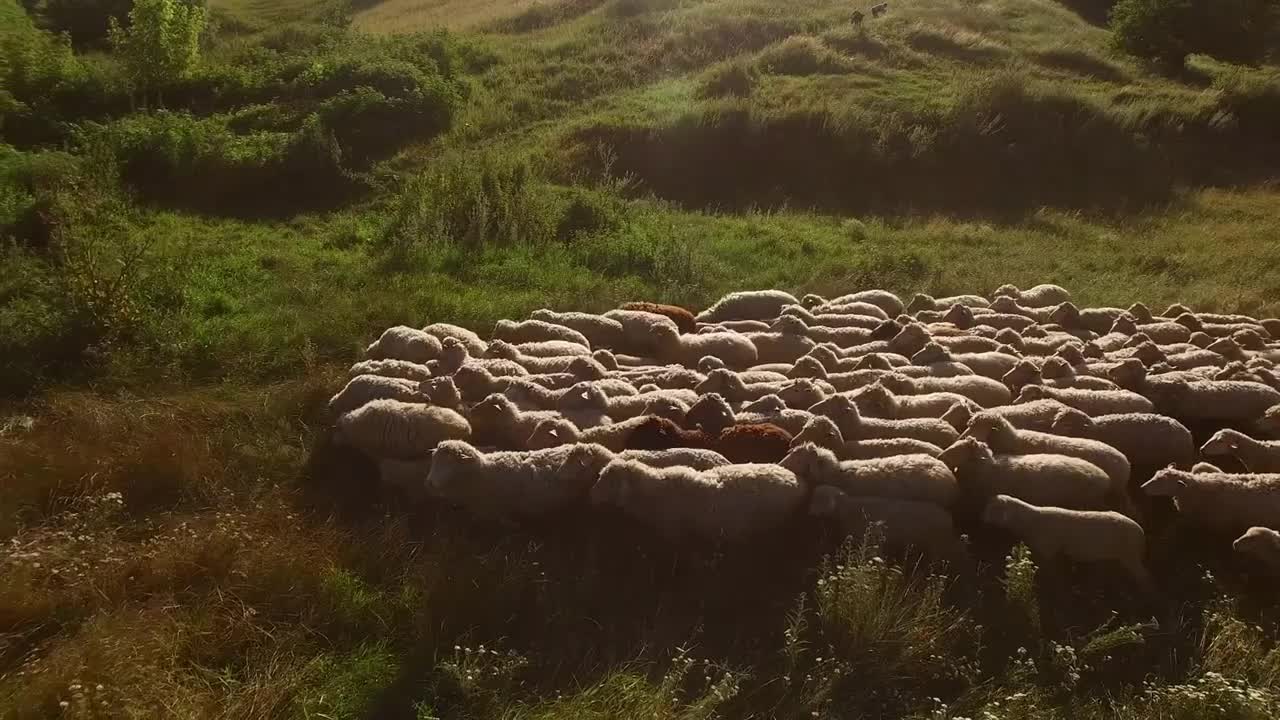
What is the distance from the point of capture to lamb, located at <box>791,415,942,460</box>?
7.53m

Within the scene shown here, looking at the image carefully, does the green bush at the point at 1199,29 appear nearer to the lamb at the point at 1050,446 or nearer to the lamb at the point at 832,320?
the lamb at the point at 832,320

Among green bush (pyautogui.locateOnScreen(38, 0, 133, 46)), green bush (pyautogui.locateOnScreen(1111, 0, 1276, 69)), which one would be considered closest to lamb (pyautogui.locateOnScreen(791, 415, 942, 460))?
green bush (pyautogui.locateOnScreen(38, 0, 133, 46))

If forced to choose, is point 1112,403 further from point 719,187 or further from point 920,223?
point 719,187

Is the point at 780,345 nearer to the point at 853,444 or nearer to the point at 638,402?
the point at 638,402

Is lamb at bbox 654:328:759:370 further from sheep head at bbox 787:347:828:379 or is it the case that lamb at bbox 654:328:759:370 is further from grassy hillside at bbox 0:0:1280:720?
grassy hillside at bbox 0:0:1280:720

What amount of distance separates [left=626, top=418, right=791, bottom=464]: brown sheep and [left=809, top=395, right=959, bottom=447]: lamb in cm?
51

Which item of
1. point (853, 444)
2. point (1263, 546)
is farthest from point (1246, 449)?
point (853, 444)

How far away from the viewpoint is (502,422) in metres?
8.09

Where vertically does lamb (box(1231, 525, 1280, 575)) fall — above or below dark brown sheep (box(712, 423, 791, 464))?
below

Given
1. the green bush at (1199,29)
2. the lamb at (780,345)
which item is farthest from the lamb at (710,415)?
the green bush at (1199,29)

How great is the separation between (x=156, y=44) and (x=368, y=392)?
1718cm

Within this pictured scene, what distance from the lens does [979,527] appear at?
7188 millimetres

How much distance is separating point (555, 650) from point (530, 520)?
1482 mm

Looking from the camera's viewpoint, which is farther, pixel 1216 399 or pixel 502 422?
pixel 1216 399
